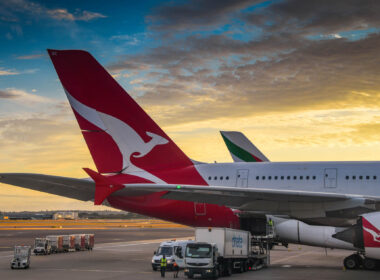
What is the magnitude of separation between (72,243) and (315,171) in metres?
19.1

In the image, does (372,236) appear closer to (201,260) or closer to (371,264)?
(371,264)

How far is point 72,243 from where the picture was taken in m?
37.9

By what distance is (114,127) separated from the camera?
2991cm

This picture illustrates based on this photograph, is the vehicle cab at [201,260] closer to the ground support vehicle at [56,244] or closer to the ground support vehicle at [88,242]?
the ground support vehicle at [56,244]

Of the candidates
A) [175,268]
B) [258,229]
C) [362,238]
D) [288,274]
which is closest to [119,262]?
[175,268]

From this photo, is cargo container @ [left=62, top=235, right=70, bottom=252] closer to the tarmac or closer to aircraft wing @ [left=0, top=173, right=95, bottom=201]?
the tarmac

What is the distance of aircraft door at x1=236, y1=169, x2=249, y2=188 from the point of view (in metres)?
29.1

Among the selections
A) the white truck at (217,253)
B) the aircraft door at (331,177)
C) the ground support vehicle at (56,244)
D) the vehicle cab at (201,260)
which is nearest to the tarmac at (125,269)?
the white truck at (217,253)

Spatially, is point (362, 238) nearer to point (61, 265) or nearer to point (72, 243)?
point (61, 265)

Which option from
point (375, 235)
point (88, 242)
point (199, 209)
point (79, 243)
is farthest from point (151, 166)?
point (375, 235)

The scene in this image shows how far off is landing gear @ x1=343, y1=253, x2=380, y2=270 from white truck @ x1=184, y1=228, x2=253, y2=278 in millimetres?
5143

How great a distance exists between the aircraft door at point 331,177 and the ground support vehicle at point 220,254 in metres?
4.53

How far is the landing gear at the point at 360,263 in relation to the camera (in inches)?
1046

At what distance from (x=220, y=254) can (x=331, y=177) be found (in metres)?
7.52
